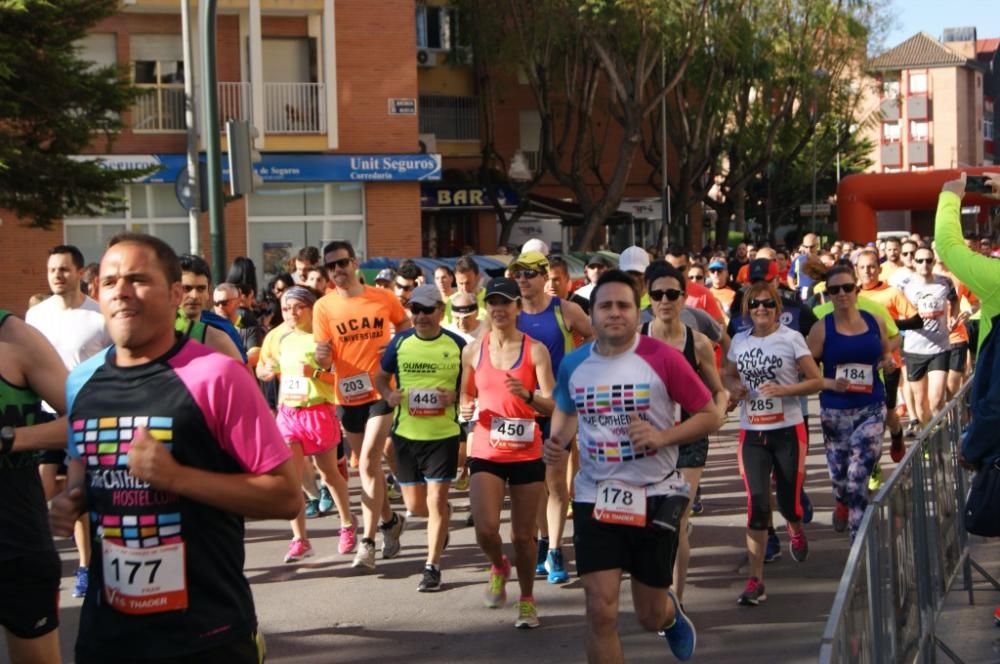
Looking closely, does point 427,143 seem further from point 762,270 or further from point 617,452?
point 617,452

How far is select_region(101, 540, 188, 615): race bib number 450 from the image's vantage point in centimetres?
399

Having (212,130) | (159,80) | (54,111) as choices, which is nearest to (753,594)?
(212,130)

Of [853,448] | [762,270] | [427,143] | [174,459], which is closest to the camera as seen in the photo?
[174,459]

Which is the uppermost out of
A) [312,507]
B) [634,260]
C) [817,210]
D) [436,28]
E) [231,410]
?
[436,28]

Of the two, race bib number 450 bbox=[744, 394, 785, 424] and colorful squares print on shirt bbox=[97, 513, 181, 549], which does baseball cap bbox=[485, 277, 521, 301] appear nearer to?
race bib number 450 bbox=[744, 394, 785, 424]

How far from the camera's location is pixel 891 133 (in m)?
120

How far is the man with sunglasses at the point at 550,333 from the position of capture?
954 centimetres

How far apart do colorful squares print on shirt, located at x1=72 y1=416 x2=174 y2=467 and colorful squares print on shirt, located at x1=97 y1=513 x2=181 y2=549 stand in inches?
5.9

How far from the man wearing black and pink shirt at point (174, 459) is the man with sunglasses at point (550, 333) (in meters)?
5.51

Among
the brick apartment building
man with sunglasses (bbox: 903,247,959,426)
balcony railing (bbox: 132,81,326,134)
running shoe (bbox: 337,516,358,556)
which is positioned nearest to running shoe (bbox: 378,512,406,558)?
running shoe (bbox: 337,516,358,556)

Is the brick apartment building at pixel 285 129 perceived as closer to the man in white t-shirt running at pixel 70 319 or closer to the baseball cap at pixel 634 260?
the baseball cap at pixel 634 260

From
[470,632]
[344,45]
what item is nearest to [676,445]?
[470,632]

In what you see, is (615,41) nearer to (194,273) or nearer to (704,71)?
(704,71)

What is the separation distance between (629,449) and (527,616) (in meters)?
2.12
